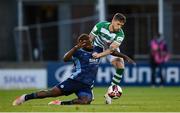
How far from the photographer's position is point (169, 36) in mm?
33531

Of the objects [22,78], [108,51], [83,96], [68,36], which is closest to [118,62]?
[108,51]

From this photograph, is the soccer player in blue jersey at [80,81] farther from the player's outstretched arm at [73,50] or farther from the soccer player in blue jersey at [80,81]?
the player's outstretched arm at [73,50]

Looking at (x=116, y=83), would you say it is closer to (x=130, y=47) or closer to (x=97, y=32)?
(x=97, y=32)

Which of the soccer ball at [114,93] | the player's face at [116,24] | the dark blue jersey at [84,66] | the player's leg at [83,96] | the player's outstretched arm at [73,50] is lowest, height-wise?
the soccer ball at [114,93]

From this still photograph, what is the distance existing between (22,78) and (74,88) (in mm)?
14505

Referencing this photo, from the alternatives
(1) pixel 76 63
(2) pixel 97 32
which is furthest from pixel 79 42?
(2) pixel 97 32

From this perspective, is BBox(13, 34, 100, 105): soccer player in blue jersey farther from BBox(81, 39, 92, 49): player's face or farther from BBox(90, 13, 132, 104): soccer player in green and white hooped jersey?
BBox(90, 13, 132, 104): soccer player in green and white hooped jersey

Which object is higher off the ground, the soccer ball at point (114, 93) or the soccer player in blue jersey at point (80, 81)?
the soccer player in blue jersey at point (80, 81)

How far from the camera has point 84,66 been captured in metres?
17.2

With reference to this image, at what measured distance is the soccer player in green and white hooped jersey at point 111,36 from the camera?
1790 cm

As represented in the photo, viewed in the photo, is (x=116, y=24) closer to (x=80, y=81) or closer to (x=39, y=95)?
(x=80, y=81)

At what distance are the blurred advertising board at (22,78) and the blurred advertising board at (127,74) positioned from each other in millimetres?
312

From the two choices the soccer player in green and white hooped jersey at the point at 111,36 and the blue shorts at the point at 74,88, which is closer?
the blue shorts at the point at 74,88

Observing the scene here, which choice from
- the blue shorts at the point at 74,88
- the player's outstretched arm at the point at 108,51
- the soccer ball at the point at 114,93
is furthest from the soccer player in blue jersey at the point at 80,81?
the soccer ball at the point at 114,93
